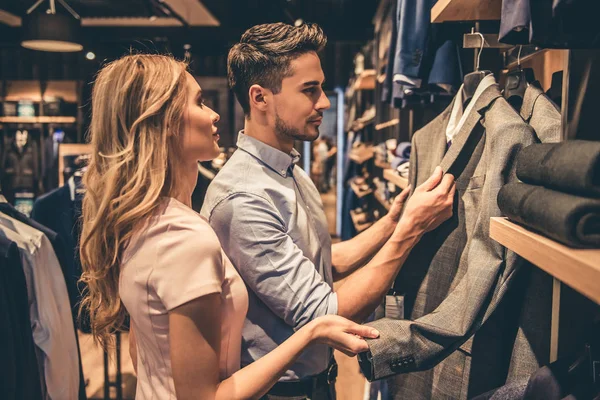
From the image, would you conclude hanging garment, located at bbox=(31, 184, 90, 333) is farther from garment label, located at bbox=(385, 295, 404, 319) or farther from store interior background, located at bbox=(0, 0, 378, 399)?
garment label, located at bbox=(385, 295, 404, 319)

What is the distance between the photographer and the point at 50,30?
459 centimetres

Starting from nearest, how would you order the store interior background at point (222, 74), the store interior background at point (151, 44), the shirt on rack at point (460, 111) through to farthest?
the shirt on rack at point (460, 111)
the store interior background at point (222, 74)
the store interior background at point (151, 44)

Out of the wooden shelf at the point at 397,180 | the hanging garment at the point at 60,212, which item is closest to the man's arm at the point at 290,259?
the wooden shelf at the point at 397,180

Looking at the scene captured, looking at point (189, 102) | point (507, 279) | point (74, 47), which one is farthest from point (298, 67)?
point (74, 47)

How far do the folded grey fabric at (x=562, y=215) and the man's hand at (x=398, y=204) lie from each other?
3.05 feet

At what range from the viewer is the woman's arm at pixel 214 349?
1.14 metres

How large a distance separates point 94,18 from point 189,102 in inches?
331

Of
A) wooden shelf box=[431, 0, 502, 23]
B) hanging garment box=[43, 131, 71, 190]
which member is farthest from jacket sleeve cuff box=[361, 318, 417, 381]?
hanging garment box=[43, 131, 71, 190]

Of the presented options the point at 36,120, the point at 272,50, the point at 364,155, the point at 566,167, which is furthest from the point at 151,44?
the point at 566,167

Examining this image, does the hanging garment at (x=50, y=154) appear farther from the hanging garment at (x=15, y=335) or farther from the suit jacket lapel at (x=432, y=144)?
the suit jacket lapel at (x=432, y=144)

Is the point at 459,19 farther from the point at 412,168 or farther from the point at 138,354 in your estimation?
the point at 138,354

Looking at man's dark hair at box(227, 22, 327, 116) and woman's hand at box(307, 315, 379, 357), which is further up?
man's dark hair at box(227, 22, 327, 116)

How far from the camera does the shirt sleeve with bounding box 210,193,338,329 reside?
4.93ft

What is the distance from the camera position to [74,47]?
4918mm
